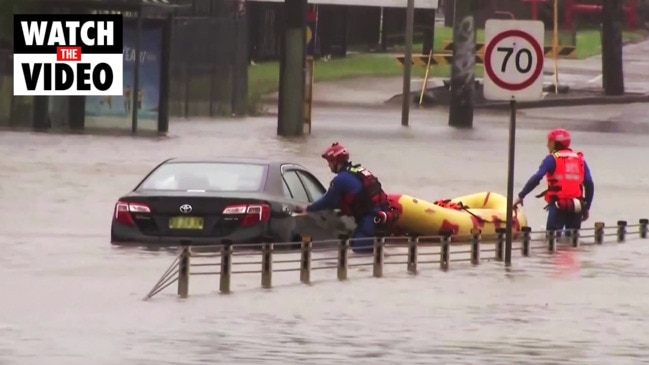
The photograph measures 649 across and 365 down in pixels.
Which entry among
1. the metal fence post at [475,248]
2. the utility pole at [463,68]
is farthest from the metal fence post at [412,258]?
the utility pole at [463,68]

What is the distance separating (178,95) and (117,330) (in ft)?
102

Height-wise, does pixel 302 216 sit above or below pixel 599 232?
above

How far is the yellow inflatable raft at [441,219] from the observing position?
23062mm

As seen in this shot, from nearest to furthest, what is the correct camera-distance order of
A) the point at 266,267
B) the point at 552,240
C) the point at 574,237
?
the point at 266,267 → the point at 552,240 → the point at 574,237

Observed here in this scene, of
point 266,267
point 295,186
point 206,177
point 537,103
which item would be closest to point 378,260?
point 266,267

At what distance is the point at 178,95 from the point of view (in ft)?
147

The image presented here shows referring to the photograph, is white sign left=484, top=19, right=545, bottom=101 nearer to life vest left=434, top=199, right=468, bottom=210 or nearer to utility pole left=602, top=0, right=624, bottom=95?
life vest left=434, top=199, right=468, bottom=210

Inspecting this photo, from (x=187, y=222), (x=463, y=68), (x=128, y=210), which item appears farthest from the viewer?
(x=463, y=68)

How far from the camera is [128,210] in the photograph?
2034 centimetres

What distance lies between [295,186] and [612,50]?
35.7 m

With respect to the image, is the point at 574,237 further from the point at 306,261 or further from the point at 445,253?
the point at 306,261

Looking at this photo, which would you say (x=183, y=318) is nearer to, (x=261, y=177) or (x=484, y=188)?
(x=261, y=177)

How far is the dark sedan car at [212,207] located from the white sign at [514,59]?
2.69 meters

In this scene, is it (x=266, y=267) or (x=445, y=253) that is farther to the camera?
(x=445, y=253)
